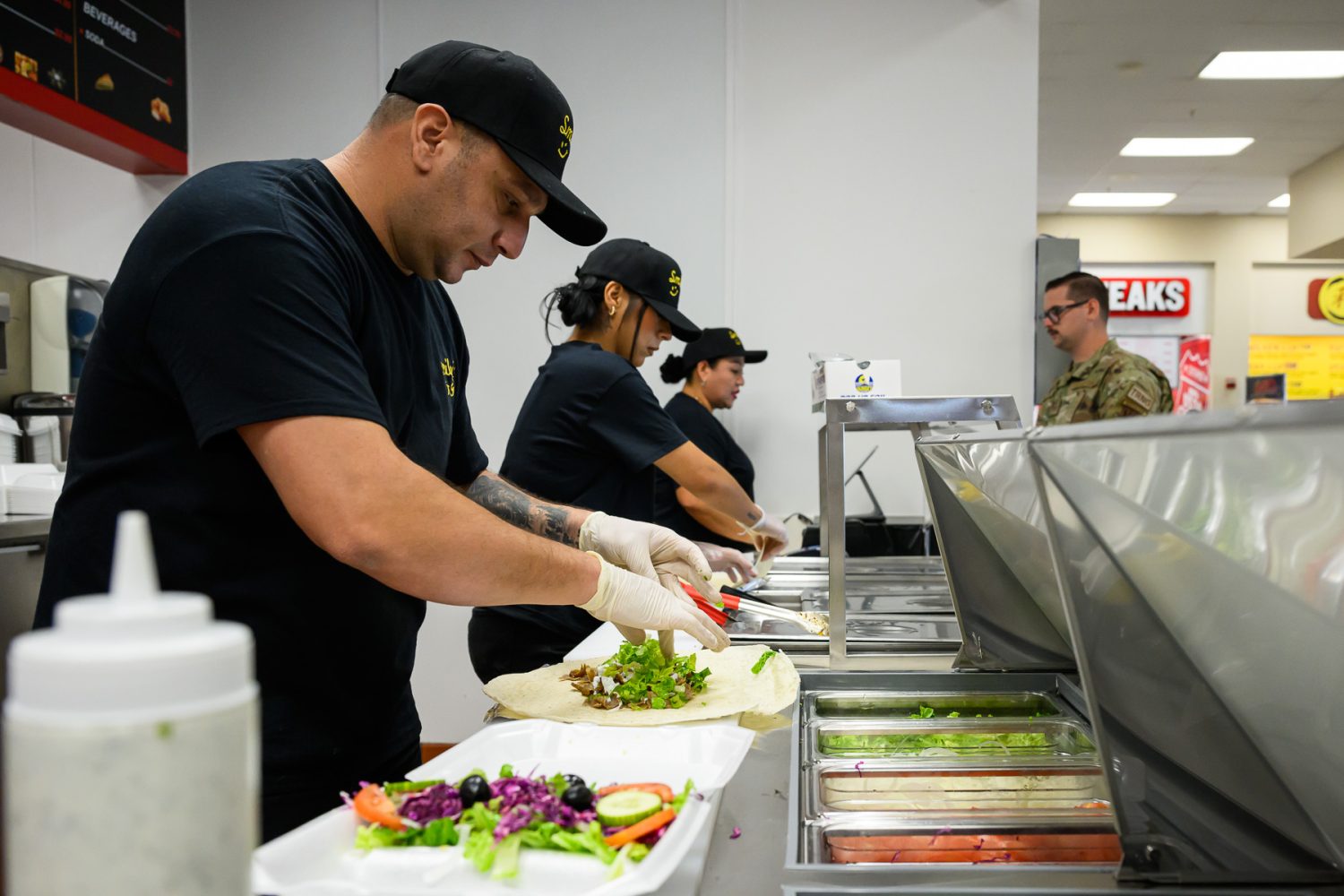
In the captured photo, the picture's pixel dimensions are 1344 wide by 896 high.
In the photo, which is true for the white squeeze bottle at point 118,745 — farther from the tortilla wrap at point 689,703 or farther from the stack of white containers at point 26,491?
the stack of white containers at point 26,491

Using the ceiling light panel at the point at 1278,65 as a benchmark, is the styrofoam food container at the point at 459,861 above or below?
below

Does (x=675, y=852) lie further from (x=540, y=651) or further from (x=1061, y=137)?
(x=1061, y=137)

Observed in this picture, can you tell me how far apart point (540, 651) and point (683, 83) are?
2.77 m

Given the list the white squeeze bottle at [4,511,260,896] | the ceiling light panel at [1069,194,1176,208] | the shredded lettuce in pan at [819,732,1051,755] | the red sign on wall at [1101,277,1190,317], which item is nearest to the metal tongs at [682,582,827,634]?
the shredded lettuce in pan at [819,732,1051,755]

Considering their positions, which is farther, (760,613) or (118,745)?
(760,613)

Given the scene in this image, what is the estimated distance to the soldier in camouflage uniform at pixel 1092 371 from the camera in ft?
13.2

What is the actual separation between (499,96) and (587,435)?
45.1 inches

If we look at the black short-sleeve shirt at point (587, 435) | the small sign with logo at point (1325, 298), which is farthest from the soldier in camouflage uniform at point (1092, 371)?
the small sign with logo at point (1325, 298)

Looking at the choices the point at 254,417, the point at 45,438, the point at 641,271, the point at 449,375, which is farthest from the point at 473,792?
the point at 45,438

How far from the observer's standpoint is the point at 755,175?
402 centimetres

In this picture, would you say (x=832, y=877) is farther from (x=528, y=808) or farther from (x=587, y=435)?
(x=587, y=435)

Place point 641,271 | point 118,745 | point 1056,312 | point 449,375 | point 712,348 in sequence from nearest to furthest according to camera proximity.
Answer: point 118,745, point 449,375, point 641,271, point 712,348, point 1056,312

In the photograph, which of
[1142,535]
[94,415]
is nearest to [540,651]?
[94,415]

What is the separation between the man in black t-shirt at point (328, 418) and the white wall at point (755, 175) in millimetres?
2596
